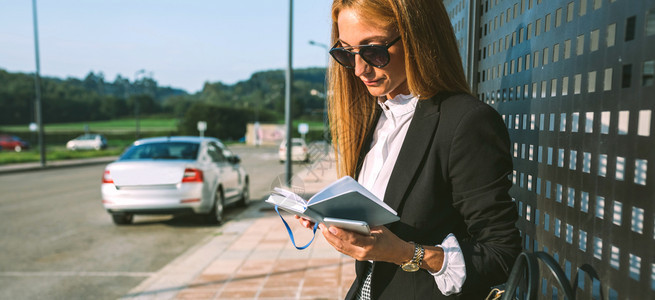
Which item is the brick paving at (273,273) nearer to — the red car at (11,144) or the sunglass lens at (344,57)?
the sunglass lens at (344,57)

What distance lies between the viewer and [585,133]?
3.42ft

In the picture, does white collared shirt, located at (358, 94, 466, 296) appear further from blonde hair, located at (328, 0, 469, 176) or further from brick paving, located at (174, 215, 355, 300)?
brick paving, located at (174, 215, 355, 300)

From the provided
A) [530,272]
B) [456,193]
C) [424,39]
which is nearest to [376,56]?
[424,39]

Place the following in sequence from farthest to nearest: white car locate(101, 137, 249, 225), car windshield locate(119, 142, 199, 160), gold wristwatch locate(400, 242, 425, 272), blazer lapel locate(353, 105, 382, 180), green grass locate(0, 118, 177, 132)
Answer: green grass locate(0, 118, 177, 132) → car windshield locate(119, 142, 199, 160) → white car locate(101, 137, 249, 225) → blazer lapel locate(353, 105, 382, 180) → gold wristwatch locate(400, 242, 425, 272)

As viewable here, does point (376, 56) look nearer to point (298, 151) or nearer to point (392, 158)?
point (392, 158)

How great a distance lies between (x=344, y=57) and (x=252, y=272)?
3555mm

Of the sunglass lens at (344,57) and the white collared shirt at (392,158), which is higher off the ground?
the sunglass lens at (344,57)

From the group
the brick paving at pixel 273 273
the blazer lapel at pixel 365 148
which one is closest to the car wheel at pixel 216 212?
the brick paving at pixel 273 273

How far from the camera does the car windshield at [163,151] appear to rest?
7008 millimetres

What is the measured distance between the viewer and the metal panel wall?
83 cm

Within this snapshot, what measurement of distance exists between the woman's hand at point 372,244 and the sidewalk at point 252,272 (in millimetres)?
2024

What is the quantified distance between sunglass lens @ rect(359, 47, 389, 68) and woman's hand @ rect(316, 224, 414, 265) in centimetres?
48

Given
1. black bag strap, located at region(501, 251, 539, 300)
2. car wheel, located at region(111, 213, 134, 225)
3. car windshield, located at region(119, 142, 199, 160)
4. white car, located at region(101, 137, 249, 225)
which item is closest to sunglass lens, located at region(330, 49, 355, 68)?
black bag strap, located at region(501, 251, 539, 300)

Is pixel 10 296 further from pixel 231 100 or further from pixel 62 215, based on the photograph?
pixel 231 100
